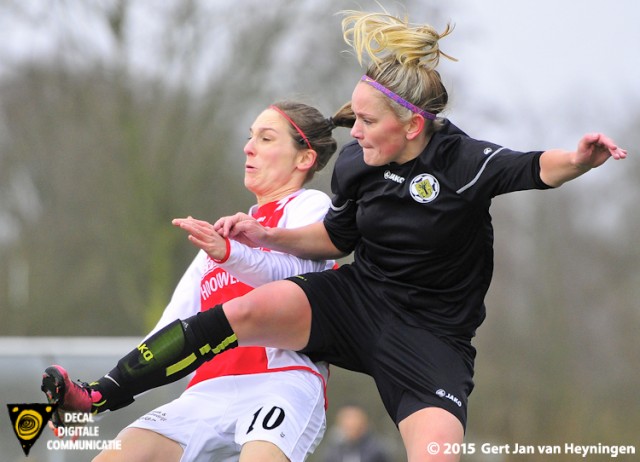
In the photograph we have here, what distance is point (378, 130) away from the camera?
418 cm

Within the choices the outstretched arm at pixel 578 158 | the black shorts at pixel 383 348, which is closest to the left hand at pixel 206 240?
the black shorts at pixel 383 348

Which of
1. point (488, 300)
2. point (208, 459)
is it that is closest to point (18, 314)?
point (488, 300)

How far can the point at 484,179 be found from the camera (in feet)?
13.0

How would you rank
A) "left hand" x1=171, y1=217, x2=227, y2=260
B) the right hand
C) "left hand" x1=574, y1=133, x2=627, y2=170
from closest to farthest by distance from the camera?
"left hand" x1=574, y1=133, x2=627, y2=170
"left hand" x1=171, y1=217, x2=227, y2=260
the right hand

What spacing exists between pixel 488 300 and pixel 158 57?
21.2ft

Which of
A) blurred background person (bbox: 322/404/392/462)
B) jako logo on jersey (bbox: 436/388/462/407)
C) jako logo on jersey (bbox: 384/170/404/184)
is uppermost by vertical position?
jako logo on jersey (bbox: 384/170/404/184)

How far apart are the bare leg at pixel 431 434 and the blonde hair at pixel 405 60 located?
118 centimetres

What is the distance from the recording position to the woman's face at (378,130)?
4.18 metres

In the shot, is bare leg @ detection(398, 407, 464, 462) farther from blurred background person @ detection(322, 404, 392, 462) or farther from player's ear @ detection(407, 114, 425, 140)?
blurred background person @ detection(322, 404, 392, 462)

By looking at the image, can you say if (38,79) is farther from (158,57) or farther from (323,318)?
(323,318)

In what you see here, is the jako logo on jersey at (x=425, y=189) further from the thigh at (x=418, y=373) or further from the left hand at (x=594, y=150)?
the left hand at (x=594, y=150)

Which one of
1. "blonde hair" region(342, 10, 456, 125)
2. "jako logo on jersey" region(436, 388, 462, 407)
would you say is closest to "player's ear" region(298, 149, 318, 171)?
"blonde hair" region(342, 10, 456, 125)

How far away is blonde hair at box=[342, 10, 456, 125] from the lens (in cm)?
421

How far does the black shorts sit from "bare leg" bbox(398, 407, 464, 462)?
0.05 meters
